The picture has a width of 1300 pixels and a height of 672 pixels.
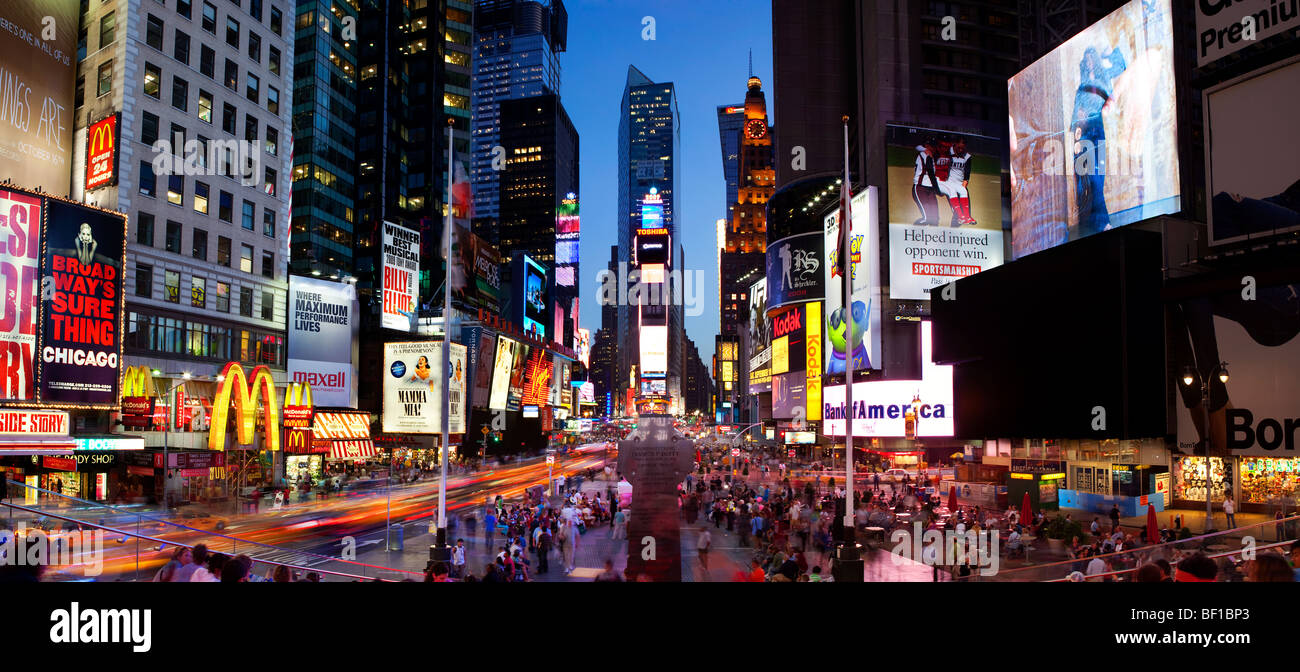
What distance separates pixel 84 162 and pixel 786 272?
61136 millimetres

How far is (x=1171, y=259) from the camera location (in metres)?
25.3

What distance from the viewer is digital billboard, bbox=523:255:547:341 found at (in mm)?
88250

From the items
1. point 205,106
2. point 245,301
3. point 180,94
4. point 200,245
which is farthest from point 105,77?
point 245,301

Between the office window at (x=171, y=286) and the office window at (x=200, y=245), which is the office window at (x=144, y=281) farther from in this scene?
the office window at (x=200, y=245)

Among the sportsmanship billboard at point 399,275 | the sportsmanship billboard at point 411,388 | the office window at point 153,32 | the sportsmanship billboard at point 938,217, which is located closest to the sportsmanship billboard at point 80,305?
the office window at point 153,32

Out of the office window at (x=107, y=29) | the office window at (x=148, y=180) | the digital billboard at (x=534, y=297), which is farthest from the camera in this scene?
the digital billboard at (x=534, y=297)

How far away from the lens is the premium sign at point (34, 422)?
2702 centimetres

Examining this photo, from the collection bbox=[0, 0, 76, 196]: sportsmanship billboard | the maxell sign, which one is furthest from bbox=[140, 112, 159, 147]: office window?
the maxell sign

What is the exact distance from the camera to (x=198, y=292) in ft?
129

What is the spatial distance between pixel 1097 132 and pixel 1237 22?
37.7ft

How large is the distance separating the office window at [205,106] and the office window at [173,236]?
5866mm

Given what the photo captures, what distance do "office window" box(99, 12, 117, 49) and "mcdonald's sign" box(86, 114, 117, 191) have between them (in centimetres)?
438

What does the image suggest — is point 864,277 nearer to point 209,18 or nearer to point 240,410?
point 240,410
